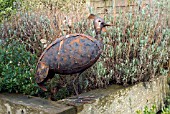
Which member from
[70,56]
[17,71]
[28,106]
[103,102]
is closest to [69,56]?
[70,56]

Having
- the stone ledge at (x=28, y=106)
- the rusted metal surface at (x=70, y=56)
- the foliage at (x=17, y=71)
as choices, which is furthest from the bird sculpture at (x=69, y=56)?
the foliage at (x=17, y=71)

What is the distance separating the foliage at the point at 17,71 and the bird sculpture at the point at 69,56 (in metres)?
0.70

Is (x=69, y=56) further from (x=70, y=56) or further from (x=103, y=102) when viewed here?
(x=103, y=102)

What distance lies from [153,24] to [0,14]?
357cm

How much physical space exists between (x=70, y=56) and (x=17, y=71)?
A: 108 cm

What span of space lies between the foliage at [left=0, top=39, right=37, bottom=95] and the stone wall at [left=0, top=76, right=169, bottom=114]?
0.12 metres

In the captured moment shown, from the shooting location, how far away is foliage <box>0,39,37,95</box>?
343 cm

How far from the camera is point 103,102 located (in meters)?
3.21

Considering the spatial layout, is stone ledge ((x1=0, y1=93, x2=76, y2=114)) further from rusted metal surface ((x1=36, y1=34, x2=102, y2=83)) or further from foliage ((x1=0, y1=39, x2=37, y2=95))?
rusted metal surface ((x1=36, y1=34, x2=102, y2=83))

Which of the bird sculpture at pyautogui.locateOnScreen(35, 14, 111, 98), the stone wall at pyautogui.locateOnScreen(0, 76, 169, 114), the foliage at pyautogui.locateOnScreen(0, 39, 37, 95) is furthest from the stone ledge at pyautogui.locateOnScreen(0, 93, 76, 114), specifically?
the bird sculpture at pyautogui.locateOnScreen(35, 14, 111, 98)

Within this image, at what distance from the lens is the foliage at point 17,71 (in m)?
3.43

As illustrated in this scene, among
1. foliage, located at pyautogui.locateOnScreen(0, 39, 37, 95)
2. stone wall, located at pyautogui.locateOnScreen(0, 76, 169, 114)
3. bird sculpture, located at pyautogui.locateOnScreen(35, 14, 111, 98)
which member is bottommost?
stone wall, located at pyautogui.locateOnScreen(0, 76, 169, 114)

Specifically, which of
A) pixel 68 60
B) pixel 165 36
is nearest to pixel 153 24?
pixel 165 36

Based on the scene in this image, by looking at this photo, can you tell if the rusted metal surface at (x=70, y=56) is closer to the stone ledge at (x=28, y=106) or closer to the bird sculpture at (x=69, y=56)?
the bird sculpture at (x=69, y=56)
